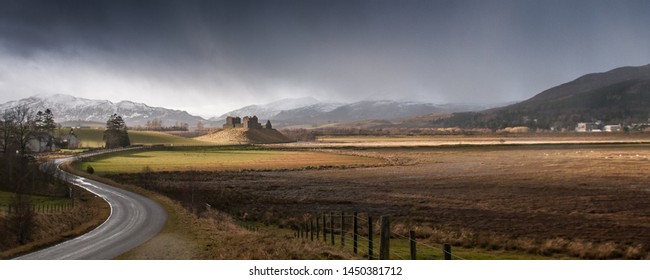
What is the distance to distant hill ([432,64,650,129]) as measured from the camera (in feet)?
115

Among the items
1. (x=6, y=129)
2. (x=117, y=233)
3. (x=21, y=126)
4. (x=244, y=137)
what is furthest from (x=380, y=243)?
(x=244, y=137)

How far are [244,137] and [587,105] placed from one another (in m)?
73.5

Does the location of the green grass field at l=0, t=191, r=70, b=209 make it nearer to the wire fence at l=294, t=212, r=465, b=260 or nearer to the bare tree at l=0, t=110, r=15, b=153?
the bare tree at l=0, t=110, r=15, b=153

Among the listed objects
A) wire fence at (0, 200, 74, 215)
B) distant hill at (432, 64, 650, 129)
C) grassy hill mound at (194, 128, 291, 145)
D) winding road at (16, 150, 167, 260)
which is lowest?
winding road at (16, 150, 167, 260)

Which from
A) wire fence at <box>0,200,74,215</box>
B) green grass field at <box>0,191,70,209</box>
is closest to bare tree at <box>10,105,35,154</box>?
green grass field at <box>0,191,70,209</box>

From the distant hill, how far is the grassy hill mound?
57333 mm

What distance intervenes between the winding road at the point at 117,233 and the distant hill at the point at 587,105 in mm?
18356

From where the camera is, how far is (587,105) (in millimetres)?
69125

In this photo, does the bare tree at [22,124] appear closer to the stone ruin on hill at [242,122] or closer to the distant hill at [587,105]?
the distant hill at [587,105]

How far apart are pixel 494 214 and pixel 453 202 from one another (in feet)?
13.4

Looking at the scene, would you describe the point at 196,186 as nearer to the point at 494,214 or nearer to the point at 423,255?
the point at 494,214

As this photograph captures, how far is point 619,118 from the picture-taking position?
212 ft

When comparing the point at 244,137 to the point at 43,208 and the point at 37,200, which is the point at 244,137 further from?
the point at 37,200
